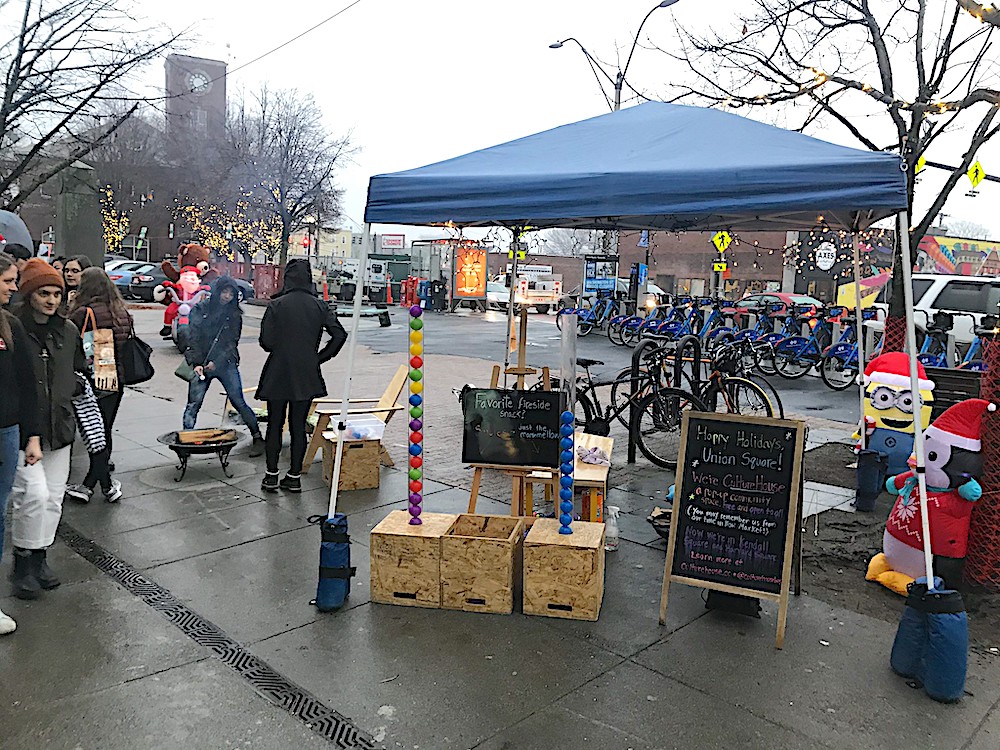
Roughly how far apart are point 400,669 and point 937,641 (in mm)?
2363

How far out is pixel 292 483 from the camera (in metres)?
6.18

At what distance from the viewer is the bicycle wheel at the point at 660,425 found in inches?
284

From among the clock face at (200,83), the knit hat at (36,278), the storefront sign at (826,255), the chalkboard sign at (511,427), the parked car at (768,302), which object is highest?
the clock face at (200,83)

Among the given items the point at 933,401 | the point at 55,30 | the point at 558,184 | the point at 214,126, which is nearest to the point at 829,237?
the point at 933,401

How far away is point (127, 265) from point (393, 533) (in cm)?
2970

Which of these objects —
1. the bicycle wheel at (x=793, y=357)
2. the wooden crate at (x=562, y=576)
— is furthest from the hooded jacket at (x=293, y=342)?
the bicycle wheel at (x=793, y=357)

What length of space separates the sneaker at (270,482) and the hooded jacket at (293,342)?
2.16 ft

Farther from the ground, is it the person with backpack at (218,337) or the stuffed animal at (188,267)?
the stuffed animal at (188,267)

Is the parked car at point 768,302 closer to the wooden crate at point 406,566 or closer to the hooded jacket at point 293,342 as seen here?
the hooded jacket at point 293,342

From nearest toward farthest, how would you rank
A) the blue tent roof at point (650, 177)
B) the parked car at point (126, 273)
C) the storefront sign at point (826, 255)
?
the blue tent roof at point (650, 177)
the storefront sign at point (826, 255)
the parked car at point (126, 273)

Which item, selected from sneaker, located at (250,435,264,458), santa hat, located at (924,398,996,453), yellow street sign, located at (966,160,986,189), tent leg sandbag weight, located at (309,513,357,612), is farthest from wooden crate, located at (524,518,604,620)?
yellow street sign, located at (966,160,986,189)

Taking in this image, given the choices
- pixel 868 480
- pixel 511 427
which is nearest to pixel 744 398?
pixel 868 480

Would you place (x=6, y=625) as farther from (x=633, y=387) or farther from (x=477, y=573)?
(x=633, y=387)

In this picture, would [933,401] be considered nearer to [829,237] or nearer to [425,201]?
[425,201]
